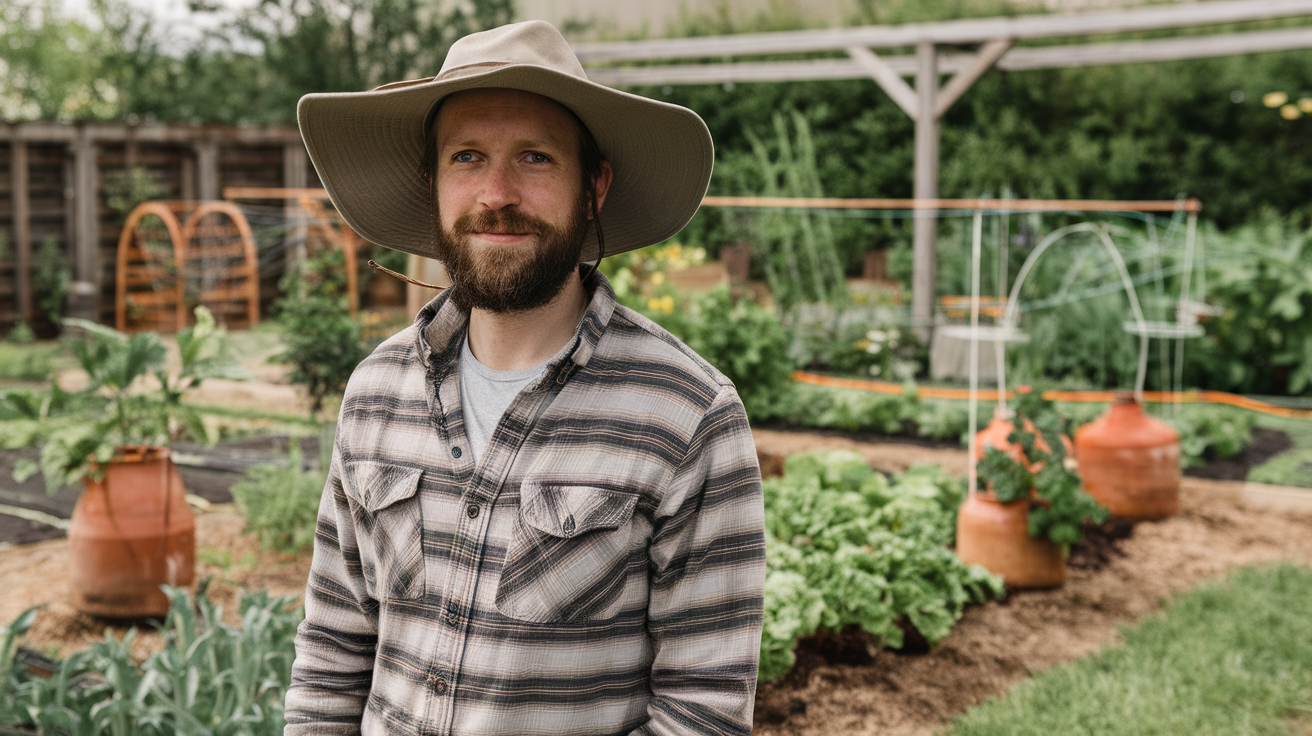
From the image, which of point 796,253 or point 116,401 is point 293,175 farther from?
point 116,401

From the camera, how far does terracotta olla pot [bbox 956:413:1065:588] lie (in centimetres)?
430

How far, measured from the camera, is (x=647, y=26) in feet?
46.1

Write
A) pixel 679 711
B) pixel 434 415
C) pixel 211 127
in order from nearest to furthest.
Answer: pixel 679 711 → pixel 434 415 → pixel 211 127

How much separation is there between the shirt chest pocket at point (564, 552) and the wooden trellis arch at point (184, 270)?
375 inches

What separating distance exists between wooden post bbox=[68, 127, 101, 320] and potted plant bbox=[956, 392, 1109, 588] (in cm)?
998

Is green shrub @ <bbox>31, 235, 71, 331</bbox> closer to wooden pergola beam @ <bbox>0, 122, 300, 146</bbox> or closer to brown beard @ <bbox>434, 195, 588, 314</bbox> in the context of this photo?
wooden pergola beam @ <bbox>0, 122, 300, 146</bbox>

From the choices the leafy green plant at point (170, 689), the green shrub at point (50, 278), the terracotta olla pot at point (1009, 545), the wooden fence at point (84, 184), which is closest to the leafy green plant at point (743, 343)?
the terracotta olla pot at point (1009, 545)

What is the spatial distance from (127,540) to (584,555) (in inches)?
118

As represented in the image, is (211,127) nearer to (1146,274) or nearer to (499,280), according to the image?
(1146,274)

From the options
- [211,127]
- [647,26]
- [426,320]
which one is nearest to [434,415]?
[426,320]

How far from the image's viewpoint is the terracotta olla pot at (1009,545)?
4.30m

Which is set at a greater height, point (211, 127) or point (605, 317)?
point (211, 127)

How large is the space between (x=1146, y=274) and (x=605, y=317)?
842cm

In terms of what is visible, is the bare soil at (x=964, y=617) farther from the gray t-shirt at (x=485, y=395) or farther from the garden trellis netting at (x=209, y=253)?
the garden trellis netting at (x=209, y=253)
